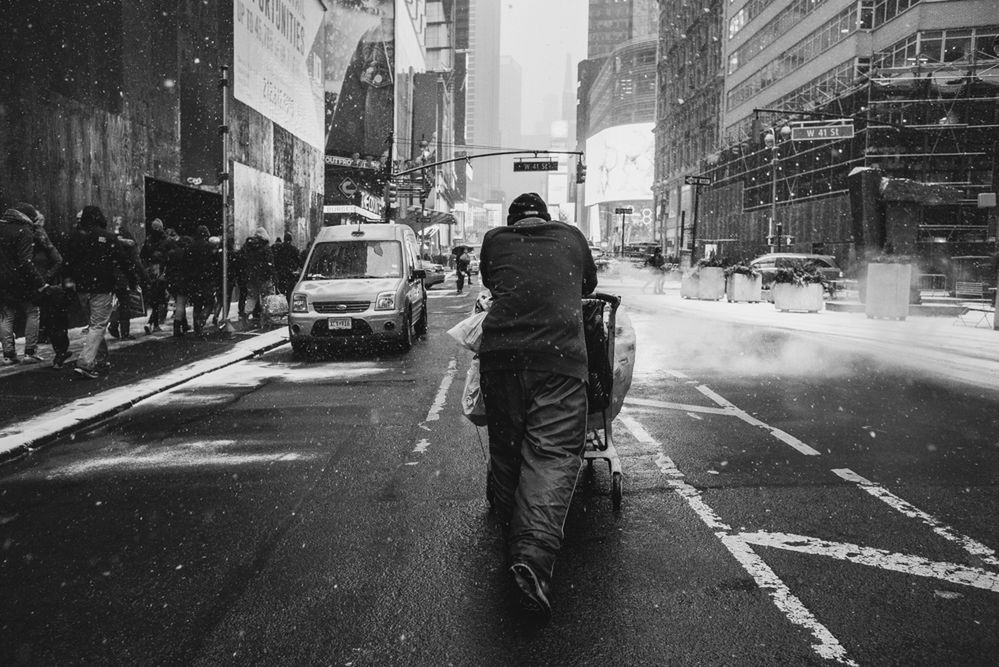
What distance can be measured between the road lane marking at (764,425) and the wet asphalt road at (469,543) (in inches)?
1.5

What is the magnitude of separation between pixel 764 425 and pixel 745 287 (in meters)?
20.7

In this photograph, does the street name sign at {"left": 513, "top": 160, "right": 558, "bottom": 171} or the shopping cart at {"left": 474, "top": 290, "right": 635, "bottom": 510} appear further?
the street name sign at {"left": 513, "top": 160, "right": 558, "bottom": 171}

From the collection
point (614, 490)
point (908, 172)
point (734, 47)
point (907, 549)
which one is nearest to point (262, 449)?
point (614, 490)

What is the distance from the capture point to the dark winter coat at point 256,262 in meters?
16.9

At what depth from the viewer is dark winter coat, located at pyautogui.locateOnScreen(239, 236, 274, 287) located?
16.9 meters

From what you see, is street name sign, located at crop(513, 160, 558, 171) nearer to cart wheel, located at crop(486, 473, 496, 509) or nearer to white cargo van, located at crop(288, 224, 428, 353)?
white cargo van, located at crop(288, 224, 428, 353)

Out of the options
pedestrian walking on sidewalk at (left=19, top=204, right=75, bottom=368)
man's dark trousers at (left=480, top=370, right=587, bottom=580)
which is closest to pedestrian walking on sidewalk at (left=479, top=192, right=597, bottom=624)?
man's dark trousers at (left=480, top=370, right=587, bottom=580)

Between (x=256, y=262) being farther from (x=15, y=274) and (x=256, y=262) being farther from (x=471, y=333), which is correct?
(x=471, y=333)

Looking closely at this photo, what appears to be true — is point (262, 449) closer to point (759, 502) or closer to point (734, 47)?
point (759, 502)

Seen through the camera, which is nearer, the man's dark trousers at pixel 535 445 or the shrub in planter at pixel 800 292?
the man's dark trousers at pixel 535 445

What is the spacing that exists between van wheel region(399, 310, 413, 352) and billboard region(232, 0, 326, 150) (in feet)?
39.8

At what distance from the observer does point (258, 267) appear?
17094 mm

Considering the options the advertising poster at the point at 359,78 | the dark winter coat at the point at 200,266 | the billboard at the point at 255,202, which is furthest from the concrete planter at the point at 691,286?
the advertising poster at the point at 359,78

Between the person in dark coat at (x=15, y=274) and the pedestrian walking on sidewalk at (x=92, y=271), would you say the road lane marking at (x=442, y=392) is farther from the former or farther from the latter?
the person in dark coat at (x=15, y=274)
